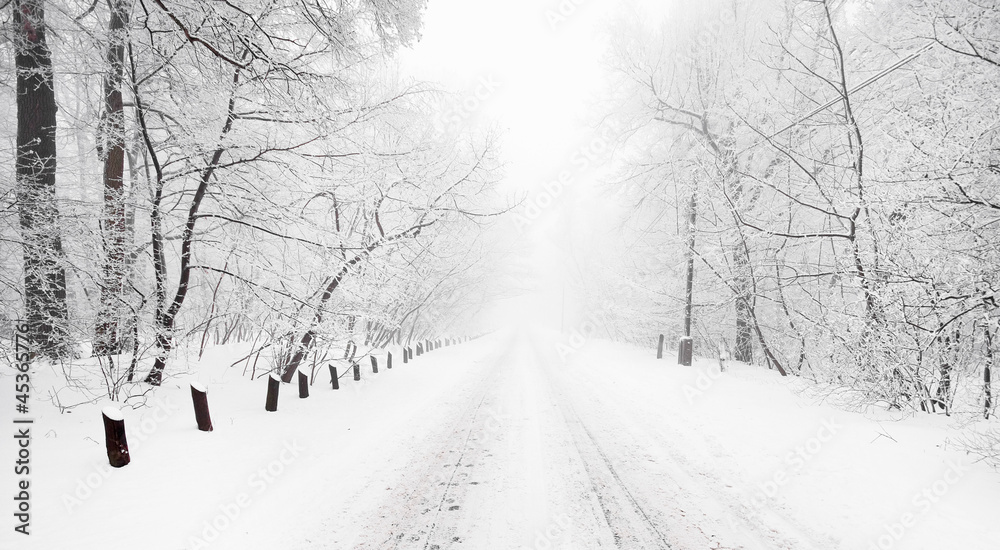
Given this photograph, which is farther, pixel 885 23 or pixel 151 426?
pixel 885 23

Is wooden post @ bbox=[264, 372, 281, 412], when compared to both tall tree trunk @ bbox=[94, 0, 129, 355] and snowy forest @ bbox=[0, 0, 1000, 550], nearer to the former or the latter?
snowy forest @ bbox=[0, 0, 1000, 550]

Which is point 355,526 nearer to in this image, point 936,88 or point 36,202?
point 36,202

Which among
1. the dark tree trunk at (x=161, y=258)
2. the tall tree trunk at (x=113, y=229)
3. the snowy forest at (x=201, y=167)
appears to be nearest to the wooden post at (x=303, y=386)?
the snowy forest at (x=201, y=167)

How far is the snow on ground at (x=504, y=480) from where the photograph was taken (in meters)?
3.10

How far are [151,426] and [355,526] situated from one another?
3.46 metres

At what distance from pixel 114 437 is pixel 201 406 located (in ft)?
3.64

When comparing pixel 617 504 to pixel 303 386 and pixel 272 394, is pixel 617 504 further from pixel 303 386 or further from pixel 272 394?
pixel 303 386

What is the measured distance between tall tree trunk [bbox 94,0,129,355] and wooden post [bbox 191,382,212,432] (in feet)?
4.32

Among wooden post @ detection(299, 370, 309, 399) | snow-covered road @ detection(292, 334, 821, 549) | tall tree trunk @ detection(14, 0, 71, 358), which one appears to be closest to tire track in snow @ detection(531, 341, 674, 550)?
snow-covered road @ detection(292, 334, 821, 549)

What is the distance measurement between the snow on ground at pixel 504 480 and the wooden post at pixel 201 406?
0.17 m

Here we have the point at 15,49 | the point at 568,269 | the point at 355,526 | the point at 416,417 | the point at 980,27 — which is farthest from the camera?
the point at 568,269

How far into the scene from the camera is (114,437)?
3893 mm

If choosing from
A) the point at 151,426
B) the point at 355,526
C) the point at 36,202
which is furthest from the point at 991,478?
the point at 36,202

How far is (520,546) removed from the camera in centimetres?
296
